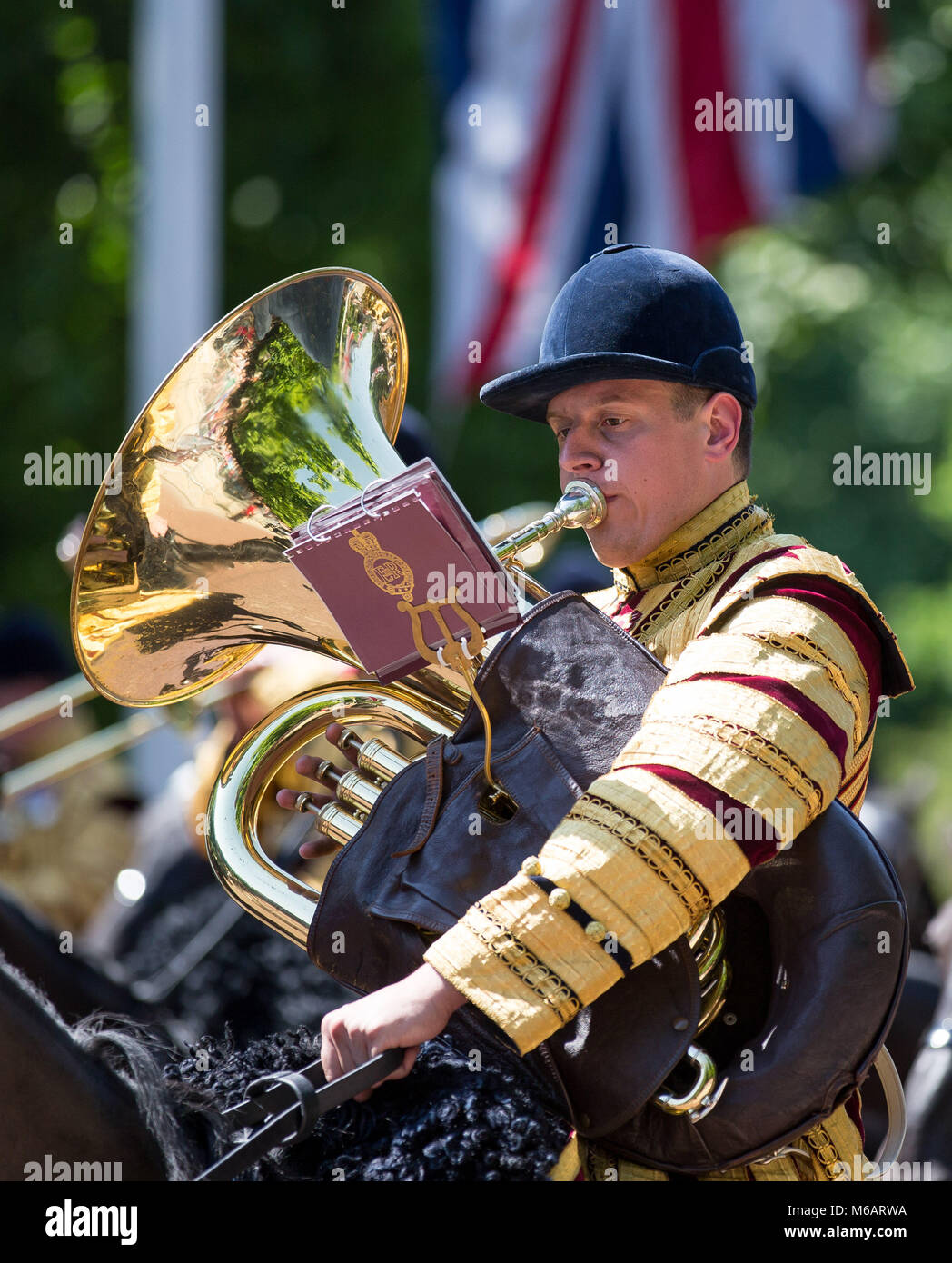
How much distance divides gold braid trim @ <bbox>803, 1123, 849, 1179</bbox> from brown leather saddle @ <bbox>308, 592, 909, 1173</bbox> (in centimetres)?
15

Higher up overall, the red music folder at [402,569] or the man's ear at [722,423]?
the man's ear at [722,423]

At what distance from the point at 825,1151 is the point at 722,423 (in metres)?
1.07

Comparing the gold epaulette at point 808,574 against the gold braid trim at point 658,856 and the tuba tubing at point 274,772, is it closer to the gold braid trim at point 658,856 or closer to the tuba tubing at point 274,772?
the gold braid trim at point 658,856

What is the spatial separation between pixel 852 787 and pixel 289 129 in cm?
981

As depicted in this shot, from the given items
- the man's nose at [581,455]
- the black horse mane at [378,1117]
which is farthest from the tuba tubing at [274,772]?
the man's nose at [581,455]

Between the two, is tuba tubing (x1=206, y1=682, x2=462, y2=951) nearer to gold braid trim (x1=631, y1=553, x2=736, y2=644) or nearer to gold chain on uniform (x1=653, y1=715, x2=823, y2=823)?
gold braid trim (x1=631, y1=553, x2=736, y2=644)

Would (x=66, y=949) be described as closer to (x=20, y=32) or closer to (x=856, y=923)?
(x=856, y=923)

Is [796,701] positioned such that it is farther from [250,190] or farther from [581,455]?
[250,190]

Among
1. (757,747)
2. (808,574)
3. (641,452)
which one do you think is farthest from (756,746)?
(641,452)

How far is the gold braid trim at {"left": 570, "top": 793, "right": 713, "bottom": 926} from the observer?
189cm

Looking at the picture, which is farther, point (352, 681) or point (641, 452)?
point (352, 681)

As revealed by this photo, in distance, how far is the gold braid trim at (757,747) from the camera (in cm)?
194

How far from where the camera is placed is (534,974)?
74.2 inches

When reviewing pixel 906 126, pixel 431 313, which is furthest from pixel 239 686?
pixel 906 126
